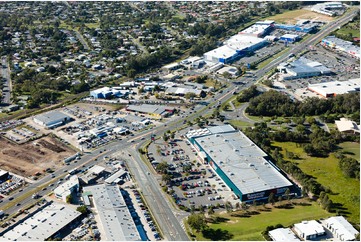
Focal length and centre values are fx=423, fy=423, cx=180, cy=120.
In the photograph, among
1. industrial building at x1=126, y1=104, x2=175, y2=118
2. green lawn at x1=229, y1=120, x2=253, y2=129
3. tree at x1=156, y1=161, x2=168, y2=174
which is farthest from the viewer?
industrial building at x1=126, y1=104, x2=175, y2=118

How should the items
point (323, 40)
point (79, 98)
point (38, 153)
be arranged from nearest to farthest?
1. point (38, 153)
2. point (79, 98)
3. point (323, 40)

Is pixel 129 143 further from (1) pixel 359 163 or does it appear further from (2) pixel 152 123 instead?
(1) pixel 359 163

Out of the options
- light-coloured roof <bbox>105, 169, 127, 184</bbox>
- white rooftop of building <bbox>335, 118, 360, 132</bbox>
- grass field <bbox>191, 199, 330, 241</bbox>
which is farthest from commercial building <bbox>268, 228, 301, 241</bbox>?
white rooftop of building <bbox>335, 118, 360, 132</bbox>

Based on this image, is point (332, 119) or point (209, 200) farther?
point (332, 119)

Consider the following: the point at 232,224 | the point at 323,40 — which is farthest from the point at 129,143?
the point at 323,40

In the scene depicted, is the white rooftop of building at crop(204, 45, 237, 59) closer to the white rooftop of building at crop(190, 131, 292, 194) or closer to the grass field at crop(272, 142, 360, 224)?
the white rooftop of building at crop(190, 131, 292, 194)

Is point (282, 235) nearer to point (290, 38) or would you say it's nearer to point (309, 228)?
point (309, 228)
